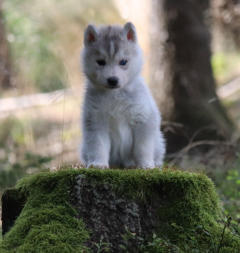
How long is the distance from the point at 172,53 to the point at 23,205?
5588 mm

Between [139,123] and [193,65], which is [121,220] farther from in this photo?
[193,65]

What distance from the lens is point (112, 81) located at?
4301mm

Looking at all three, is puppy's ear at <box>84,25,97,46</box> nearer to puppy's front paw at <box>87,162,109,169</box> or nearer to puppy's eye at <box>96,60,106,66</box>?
puppy's eye at <box>96,60,106,66</box>

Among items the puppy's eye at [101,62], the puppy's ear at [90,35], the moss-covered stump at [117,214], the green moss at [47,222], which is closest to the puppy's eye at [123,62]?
the puppy's eye at [101,62]

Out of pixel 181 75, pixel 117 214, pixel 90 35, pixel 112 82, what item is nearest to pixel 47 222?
pixel 117 214

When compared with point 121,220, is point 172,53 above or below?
above

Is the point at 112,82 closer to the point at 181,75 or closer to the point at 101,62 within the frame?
the point at 101,62

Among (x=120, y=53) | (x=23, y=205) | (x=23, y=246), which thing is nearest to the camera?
(x=23, y=246)

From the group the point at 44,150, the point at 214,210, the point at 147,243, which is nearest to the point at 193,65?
the point at 44,150

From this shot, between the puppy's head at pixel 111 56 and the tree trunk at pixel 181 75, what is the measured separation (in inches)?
150

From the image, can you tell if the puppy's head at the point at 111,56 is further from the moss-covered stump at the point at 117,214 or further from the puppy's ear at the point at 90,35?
the moss-covered stump at the point at 117,214

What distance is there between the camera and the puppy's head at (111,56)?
4348mm

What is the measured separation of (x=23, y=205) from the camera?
11.9 ft

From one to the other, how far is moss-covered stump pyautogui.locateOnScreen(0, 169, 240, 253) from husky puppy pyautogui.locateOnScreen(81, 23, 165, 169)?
0.97m
